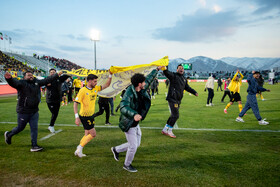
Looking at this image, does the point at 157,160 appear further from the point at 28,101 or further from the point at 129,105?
the point at 28,101

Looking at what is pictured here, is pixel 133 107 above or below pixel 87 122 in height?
above

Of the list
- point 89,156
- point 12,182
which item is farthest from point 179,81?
point 12,182

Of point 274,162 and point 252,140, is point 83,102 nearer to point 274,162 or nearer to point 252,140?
point 274,162

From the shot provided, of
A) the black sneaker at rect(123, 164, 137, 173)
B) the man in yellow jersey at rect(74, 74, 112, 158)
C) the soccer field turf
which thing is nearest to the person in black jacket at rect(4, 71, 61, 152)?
the soccer field turf

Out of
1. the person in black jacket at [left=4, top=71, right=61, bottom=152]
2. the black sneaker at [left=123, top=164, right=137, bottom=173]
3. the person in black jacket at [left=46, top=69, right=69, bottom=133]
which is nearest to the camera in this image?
the black sneaker at [left=123, top=164, right=137, bottom=173]

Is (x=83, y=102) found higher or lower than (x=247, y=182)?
higher

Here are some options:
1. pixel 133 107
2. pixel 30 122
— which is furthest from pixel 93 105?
pixel 30 122

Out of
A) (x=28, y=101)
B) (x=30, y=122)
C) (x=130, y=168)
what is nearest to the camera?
(x=130, y=168)

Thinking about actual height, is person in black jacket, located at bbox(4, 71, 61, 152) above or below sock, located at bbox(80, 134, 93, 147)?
above

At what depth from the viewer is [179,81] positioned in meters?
5.71

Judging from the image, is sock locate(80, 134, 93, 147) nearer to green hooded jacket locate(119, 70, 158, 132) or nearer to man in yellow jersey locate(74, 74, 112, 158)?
man in yellow jersey locate(74, 74, 112, 158)


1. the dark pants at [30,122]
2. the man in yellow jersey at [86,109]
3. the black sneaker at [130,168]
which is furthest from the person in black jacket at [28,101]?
the black sneaker at [130,168]

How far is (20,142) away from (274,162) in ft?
22.4

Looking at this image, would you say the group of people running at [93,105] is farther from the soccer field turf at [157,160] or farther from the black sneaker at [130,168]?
the soccer field turf at [157,160]
